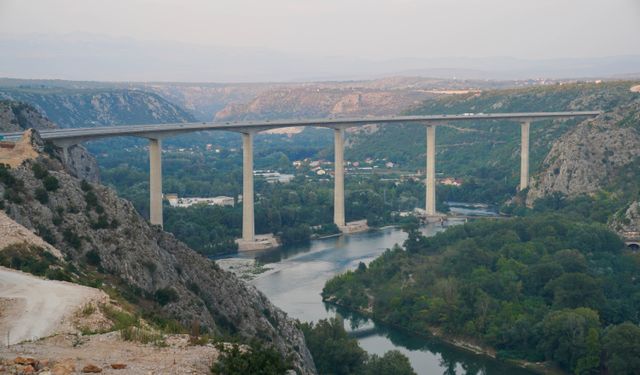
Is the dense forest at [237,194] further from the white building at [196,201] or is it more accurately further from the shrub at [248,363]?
the shrub at [248,363]

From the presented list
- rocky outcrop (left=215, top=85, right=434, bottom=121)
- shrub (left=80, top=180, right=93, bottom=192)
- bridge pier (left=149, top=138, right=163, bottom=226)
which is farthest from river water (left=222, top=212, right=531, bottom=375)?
rocky outcrop (left=215, top=85, right=434, bottom=121)

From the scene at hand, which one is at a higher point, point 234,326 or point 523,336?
point 234,326

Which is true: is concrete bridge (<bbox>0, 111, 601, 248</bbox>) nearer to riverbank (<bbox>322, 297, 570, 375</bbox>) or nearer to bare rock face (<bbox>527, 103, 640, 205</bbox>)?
bare rock face (<bbox>527, 103, 640, 205</bbox>)

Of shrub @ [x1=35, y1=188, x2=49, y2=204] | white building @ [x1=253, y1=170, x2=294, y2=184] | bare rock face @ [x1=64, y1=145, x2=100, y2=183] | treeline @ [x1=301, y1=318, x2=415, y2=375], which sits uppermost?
shrub @ [x1=35, y1=188, x2=49, y2=204]

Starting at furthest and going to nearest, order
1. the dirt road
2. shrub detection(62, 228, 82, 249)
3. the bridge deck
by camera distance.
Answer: the bridge deck < shrub detection(62, 228, 82, 249) < the dirt road

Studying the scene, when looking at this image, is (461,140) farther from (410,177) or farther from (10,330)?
(10,330)

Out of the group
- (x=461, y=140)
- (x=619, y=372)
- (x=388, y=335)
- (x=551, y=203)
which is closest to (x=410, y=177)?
(x=461, y=140)

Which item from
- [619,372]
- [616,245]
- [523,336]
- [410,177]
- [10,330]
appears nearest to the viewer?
[10,330]

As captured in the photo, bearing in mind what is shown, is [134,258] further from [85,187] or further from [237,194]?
[237,194]
